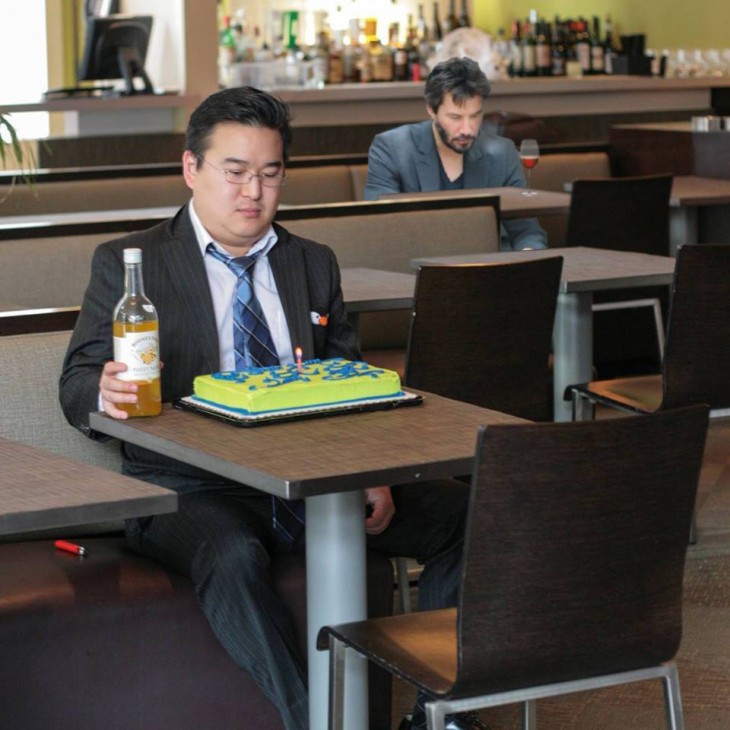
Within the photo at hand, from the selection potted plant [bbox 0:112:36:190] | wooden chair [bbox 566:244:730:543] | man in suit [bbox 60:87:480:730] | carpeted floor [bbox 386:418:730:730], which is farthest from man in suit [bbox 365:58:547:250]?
man in suit [bbox 60:87:480:730]

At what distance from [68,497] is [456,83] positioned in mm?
3848

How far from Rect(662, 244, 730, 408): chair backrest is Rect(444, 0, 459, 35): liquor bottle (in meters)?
6.27

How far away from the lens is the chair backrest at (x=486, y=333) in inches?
143

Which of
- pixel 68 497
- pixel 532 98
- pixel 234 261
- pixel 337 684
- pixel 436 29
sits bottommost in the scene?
pixel 337 684

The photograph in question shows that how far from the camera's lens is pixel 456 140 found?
18.5 ft

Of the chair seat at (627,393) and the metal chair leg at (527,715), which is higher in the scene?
the chair seat at (627,393)

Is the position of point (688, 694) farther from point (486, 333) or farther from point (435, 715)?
point (435, 715)

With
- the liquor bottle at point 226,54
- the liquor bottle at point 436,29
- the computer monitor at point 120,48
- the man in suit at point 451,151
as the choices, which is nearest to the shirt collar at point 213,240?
the man in suit at point 451,151

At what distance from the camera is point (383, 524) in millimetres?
2768

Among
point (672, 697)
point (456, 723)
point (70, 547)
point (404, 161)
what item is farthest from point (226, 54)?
point (672, 697)

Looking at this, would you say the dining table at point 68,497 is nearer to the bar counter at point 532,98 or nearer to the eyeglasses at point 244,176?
the eyeglasses at point 244,176

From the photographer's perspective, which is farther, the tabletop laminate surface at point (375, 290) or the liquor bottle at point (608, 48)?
the liquor bottle at point (608, 48)

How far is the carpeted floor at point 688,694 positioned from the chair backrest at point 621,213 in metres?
1.63

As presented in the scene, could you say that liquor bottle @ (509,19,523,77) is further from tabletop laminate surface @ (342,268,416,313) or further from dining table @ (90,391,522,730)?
dining table @ (90,391,522,730)
